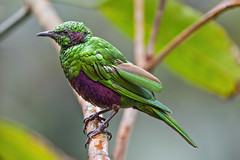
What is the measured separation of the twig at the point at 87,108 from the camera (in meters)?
1.88

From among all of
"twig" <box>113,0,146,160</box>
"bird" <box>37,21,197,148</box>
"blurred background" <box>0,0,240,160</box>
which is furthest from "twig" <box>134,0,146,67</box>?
"blurred background" <box>0,0,240,160</box>

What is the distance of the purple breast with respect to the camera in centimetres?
252

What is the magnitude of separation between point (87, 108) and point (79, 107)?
2975mm

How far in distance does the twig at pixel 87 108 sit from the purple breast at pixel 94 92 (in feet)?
0.38

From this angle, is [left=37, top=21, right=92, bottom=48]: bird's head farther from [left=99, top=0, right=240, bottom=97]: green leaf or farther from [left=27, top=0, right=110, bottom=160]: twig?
[left=99, top=0, right=240, bottom=97]: green leaf

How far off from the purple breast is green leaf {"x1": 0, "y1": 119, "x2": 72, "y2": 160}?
403 millimetres

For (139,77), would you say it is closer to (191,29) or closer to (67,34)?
(67,34)

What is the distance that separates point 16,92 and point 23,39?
82 cm

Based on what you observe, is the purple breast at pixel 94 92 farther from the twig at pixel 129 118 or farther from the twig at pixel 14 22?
the twig at pixel 14 22

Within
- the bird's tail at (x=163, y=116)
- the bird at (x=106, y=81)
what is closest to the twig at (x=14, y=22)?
the bird at (x=106, y=81)

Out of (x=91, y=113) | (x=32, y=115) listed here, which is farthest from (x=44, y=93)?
(x=91, y=113)

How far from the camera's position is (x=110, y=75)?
253 cm

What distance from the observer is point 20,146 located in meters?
2.83

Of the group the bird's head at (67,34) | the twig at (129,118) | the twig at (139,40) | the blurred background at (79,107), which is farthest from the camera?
the blurred background at (79,107)
